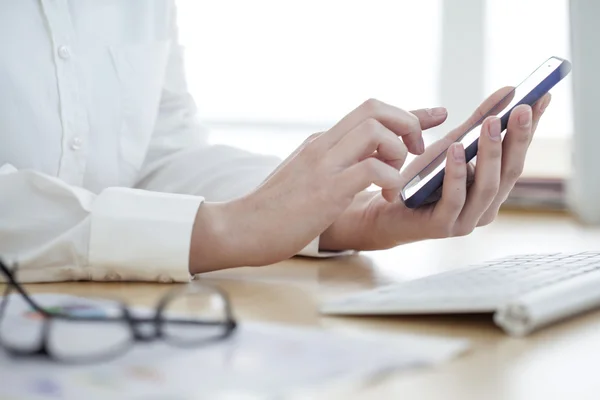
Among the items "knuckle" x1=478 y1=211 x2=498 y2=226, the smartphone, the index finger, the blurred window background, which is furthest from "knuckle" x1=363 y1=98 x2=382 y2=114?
the blurred window background

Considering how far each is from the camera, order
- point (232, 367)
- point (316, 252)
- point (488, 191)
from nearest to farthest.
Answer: point (232, 367)
point (488, 191)
point (316, 252)

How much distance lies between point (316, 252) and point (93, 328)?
475 mm

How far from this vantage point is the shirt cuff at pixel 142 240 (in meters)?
0.84

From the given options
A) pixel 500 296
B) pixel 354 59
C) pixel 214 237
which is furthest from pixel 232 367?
pixel 354 59

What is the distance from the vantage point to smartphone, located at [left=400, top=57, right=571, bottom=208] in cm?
83

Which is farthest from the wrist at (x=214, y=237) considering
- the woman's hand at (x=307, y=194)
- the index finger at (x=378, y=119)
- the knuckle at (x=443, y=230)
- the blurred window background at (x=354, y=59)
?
the blurred window background at (x=354, y=59)

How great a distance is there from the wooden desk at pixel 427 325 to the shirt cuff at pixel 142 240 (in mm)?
20

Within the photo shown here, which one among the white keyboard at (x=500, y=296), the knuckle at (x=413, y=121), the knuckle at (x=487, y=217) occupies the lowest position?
the knuckle at (x=487, y=217)

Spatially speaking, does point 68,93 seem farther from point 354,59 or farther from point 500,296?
point 354,59

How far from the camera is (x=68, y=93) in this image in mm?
1065

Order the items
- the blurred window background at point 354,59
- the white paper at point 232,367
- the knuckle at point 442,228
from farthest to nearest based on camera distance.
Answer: the blurred window background at point 354,59
the knuckle at point 442,228
the white paper at point 232,367

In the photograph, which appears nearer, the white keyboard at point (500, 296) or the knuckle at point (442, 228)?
the white keyboard at point (500, 296)

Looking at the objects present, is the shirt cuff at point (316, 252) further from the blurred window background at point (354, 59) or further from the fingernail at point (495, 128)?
the blurred window background at point (354, 59)

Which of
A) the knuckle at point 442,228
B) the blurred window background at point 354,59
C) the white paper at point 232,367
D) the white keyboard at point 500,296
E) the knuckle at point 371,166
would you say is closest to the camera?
the white paper at point 232,367
